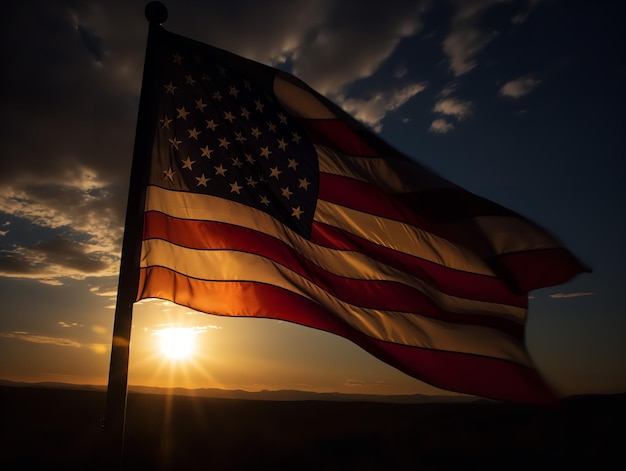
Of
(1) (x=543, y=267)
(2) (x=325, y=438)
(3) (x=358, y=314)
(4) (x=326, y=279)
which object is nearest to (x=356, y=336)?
(3) (x=358, y=314)

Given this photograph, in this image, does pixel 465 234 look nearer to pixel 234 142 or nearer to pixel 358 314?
pixel 358 314

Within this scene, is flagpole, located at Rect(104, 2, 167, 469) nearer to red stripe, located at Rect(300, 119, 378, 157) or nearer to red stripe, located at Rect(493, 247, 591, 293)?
red stripe, located at Rect(300, 119, 378, 157)

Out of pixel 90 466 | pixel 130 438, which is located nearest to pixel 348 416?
pixel 130 438

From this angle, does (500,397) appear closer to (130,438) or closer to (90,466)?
(90,466)

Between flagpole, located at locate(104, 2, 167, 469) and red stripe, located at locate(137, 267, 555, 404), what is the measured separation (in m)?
0.70

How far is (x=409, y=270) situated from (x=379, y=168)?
1121mm

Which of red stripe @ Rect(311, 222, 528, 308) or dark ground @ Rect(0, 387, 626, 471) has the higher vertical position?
red stripe @ Rect(311, 222, 528, 308)

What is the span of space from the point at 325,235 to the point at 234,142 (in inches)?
52.3

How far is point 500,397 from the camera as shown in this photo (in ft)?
15.5

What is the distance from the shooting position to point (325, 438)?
2677cm

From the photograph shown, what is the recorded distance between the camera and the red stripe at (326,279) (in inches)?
199

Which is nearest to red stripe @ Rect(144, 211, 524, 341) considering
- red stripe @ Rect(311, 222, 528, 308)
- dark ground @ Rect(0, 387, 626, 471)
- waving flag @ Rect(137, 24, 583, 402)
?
waving flag @ Rect(137, 24, 583, 402)

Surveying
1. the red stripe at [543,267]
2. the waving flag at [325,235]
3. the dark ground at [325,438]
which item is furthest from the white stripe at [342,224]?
the dark ground at [325,438]

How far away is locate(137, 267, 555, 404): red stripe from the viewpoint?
477 cm
